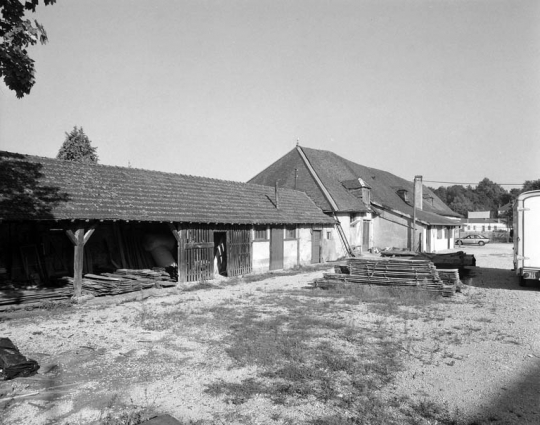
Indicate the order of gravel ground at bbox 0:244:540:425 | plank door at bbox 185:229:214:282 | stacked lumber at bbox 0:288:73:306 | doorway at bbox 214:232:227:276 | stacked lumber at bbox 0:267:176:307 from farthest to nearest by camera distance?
doorway at bbox 214:232:227:276 < plank door at bbox 185:229:214:282 < stacked lumber at bbox 0:267:176:307 < stacked lumber at bbox 0:288:73:306 < gravel ground at bbox 0:244:540:425

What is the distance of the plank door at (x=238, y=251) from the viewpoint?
18469 mm

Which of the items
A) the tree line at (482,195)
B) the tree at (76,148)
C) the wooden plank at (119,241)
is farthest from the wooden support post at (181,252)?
the tree line at (482,195)

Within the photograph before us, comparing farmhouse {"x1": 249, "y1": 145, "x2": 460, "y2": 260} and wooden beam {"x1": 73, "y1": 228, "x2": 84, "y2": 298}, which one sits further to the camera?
farmhouse {"x1": 249, "y1": 145, "x2": 460, "y2": 260}

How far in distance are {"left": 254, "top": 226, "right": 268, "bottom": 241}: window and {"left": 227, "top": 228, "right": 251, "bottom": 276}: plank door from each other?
0.70 metres

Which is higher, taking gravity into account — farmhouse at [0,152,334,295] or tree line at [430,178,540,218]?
tree line at [430,178,540,218]

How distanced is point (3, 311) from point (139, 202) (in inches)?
233

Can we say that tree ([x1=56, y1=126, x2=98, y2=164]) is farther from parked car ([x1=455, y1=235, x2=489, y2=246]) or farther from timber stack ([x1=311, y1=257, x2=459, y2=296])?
parked car ([x1=455, y1=235, x2=489, y2=246])

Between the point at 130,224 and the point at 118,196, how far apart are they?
7.33 ft

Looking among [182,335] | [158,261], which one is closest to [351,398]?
[182,335]

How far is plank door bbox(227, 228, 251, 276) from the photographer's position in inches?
727

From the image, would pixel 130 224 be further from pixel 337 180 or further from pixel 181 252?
pixel 337 180

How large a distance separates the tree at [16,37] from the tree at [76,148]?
30413 millimetres

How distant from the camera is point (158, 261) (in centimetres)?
1716

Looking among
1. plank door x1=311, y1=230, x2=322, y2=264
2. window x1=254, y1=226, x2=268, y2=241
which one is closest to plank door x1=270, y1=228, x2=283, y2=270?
window x1=254, y1=226, x2=268, y2=241
